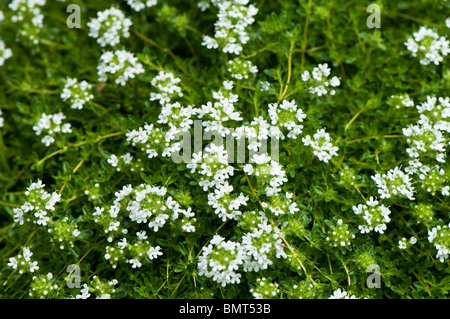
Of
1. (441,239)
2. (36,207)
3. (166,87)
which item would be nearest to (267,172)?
(166,87)

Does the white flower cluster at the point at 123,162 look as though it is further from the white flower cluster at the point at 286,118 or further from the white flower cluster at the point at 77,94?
the white flower cluster at the point at 286,118

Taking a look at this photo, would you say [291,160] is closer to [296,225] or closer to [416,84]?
[296,225]

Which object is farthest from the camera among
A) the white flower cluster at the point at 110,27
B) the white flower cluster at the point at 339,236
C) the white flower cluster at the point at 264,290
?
the white flower cluster at the point at 110,27

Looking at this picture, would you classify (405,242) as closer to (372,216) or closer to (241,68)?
(372,216)

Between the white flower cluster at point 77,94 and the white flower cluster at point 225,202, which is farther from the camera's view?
the white flower cluster at point 77,94

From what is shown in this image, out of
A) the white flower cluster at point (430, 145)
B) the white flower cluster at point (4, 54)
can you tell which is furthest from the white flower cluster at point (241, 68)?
the white flower cluster at point (4, 54)

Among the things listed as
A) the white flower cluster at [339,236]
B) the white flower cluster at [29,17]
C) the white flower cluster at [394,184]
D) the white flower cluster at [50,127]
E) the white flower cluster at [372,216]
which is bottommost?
the white flower cluster at [339,236]

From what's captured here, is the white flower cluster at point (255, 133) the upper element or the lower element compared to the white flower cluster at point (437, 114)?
lower
